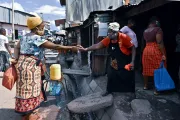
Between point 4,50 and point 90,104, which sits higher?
point 4,50

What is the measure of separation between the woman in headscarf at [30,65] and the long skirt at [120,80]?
4.97 feet

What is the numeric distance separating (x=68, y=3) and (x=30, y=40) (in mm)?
14017

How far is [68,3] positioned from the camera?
16875 millimetres

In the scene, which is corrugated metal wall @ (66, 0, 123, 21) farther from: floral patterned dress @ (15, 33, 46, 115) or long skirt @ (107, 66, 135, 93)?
floral patterned dress @ (15, 33, 46, 115)

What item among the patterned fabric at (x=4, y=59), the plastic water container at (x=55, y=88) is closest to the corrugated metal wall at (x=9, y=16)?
the patterned fabric at (x=4, y=59)

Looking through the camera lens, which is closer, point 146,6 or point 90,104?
point 90,104

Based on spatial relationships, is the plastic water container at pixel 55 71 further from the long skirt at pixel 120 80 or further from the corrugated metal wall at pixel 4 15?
the corrugated metal wall at pixel 4 15

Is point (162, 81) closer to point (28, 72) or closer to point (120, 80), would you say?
point (120, 80)

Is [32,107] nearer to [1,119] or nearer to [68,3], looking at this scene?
[1,119]

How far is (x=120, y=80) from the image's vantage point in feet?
15.2

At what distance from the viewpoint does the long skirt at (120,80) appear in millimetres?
4605

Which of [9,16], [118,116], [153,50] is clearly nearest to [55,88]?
[118,116]

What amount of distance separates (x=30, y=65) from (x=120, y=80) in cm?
204

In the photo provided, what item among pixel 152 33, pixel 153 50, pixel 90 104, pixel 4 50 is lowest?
pixel 90 104
